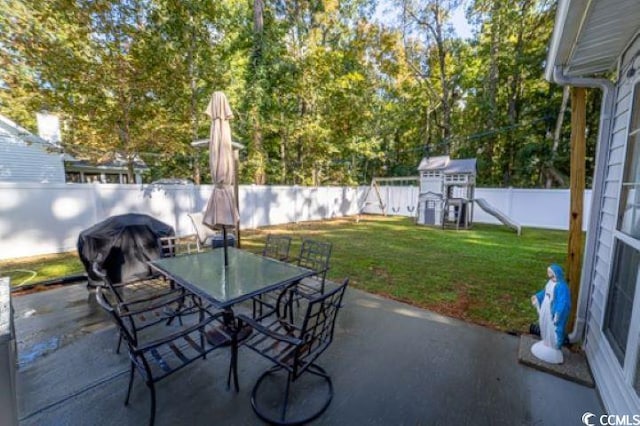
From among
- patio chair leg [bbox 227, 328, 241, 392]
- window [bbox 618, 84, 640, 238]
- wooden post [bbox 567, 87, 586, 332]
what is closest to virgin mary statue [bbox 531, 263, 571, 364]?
wooden post [bbox 567, 87, 586, 332]

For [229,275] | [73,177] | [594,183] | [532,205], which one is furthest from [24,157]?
[532,205]

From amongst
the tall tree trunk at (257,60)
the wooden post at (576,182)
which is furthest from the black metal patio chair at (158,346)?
the tall tree trunk at (257,60)

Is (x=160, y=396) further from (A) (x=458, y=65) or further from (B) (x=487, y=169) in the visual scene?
(A) (x=458, y=65)

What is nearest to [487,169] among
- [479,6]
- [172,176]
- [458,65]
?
[458,65]

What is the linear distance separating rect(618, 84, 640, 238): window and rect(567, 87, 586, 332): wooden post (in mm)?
375

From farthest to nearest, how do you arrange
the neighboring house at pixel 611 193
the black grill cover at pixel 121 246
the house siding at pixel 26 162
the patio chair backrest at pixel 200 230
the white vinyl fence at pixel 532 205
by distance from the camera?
the white vinyl fence at pixel 532 205
the house siding at pixel 26 162
the patio chair backrest at pixel 200 230
the black grill cover at pixel 121 246
the neighboring house at pixel 611 193

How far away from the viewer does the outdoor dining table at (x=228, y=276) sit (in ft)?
7.57

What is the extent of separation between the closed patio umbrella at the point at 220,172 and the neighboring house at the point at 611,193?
3.00 m

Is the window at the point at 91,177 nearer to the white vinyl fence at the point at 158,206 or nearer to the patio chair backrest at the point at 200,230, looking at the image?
the white vinyl fence at the point at 158,206

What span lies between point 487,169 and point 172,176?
19578 mm

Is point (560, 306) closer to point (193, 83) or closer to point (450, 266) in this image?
point (450, 266)

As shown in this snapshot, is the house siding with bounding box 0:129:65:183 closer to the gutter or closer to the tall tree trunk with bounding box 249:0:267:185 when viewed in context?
the tall tree trunk with bounding box 249:0:267:185

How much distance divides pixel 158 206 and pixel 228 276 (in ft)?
20.0

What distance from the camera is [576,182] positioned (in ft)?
8.32
